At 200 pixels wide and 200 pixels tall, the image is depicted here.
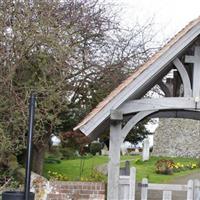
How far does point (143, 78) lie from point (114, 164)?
151cm

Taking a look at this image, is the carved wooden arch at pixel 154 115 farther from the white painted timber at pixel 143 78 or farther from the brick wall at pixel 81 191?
the brick wall at pixel 81 191

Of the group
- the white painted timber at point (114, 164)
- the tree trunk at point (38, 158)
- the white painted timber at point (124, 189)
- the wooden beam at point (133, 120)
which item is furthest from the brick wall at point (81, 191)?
the tree trunk at point (38, 158)

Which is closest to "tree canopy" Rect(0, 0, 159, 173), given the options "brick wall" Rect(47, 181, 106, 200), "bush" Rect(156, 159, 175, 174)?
"brick wall" Rect(47, 181, 106, 200)

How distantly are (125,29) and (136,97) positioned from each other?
8.95 m

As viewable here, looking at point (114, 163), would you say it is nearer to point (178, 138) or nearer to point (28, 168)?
point (28, 168)

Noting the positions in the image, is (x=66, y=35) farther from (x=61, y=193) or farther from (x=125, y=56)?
(x=61, y=193)

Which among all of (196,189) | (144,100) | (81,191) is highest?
(144,100)

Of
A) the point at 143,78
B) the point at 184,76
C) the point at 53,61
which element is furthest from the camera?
the point at 53,61

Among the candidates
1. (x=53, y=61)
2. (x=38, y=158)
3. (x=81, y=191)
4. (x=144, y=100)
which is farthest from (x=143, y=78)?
(x=38, y=158)

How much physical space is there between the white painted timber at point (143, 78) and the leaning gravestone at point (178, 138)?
30.0 m

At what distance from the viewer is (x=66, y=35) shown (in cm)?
1507

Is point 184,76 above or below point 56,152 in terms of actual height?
below

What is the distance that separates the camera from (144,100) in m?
9.01

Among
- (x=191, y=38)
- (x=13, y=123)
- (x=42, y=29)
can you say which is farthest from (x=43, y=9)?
(x=191, y=38)
